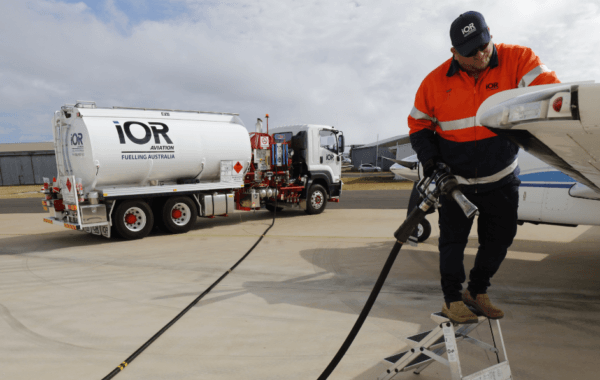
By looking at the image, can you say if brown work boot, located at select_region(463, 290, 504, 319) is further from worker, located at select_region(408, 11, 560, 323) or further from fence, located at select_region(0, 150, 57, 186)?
fence, located at select_region(0, 150, 57, 186)

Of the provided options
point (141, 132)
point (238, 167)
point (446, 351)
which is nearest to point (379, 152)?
point (238, 167)

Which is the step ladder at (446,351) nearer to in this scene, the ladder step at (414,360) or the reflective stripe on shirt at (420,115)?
the ladder step at (414,360)

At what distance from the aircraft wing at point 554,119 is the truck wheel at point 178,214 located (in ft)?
26.3

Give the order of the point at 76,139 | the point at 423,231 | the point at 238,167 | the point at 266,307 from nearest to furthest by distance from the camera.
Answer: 1. the point at 266,307
2. the point at 423,231
3. the point at 76,139
4. the point at 238,167

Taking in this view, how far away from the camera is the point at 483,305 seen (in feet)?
8.68

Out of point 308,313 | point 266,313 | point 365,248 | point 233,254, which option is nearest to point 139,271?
point 233,254

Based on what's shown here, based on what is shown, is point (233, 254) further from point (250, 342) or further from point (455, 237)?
point (455, 237)

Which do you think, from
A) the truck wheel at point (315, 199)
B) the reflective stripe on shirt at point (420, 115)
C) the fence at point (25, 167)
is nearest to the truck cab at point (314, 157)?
the truck wheel at point (315, 199)

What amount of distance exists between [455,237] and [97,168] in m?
7.56

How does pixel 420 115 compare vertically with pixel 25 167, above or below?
below

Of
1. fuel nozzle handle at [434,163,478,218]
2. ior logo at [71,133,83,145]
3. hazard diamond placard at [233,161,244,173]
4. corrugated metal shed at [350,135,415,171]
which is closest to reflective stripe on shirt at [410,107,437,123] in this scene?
fuel nozzle handle at [434,163,478,218]

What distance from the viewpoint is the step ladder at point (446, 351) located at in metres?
2.21

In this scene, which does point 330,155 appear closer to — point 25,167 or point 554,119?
point 554,119

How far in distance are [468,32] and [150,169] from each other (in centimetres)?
778
